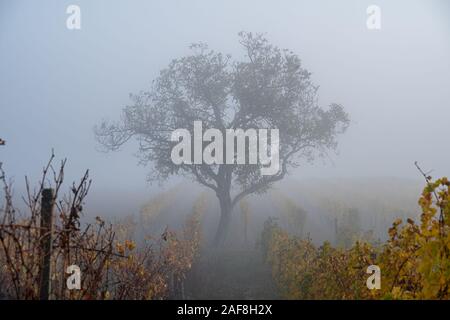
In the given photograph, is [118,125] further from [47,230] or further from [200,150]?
[47,230]

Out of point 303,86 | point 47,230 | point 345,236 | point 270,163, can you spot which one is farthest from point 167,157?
point 47,230

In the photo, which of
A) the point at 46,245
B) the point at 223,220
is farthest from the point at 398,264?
the point at 223,220

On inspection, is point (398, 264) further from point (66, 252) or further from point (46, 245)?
point (46, 245)

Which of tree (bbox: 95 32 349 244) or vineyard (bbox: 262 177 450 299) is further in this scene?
tree (bbox: 95 32 349 244)

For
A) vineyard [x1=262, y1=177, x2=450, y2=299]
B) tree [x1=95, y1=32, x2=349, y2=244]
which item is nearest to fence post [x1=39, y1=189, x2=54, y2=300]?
vineyard [x1=262, y1=177, x2=450, y2=299]

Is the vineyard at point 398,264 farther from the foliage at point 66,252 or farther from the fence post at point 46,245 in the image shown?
the fence post at point 46,245

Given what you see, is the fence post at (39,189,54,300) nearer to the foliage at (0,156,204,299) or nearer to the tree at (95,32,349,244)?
the foliage at (0,156,204,299)

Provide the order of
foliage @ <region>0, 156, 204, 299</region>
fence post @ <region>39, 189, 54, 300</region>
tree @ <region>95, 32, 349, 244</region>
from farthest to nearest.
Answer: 1. tree @ <region>95, 32, 349, 244</region>
2. fence post @ <region>39, 189, 54, 300</region>
3. foliage @ <region>0, 156, 204, 299</region>

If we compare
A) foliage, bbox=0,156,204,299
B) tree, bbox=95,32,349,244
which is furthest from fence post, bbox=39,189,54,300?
tree, bbox=95,32,349,244

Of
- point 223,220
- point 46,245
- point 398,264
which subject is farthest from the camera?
point 223,220

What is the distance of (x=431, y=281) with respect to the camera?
3.75m

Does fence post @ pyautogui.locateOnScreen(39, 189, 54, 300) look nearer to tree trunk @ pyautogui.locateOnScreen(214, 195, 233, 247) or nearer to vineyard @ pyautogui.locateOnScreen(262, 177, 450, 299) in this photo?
vineyard @ pyautogui.locateOnScreen(262, 177, 450, 299)

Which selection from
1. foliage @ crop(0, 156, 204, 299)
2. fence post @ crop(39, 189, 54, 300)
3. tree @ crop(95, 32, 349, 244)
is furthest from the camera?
tree @ crop(95, 32, 349, 244)
